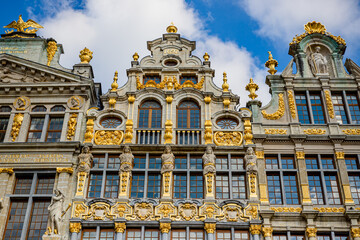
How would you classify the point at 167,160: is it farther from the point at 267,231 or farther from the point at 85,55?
the point at 85,55

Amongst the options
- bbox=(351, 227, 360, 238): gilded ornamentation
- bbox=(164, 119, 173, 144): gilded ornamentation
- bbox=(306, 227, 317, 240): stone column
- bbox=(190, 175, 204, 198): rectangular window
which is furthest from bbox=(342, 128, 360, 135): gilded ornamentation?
bbox=(164, 119, 173, 144): gilded ornamentation

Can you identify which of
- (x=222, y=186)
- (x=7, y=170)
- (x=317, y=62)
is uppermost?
(x=317, y=62)

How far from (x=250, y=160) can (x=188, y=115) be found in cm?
408

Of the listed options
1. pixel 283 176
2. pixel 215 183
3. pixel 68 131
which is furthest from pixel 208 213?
pixel 68 131

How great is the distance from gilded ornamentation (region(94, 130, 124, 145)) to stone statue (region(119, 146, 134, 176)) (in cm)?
80

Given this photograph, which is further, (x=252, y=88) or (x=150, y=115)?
(x=252, y=88)

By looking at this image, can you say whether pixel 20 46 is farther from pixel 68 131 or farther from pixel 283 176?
pixel 283 176

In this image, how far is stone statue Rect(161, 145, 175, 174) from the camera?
22688 mm

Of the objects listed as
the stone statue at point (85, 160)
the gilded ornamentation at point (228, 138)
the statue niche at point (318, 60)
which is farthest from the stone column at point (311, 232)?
the stone statue at point (85, 160)

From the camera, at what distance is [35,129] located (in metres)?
24.6

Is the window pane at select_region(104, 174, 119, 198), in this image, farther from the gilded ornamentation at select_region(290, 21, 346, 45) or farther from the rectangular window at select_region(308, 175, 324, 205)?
the gilded ornamentation at select_region(290, 21, 346, 45)

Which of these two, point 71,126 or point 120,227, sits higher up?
point 71,126

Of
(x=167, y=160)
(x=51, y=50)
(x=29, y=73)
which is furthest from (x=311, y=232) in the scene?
(x=51, y=50)

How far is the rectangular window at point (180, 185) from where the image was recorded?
73.6 feet
